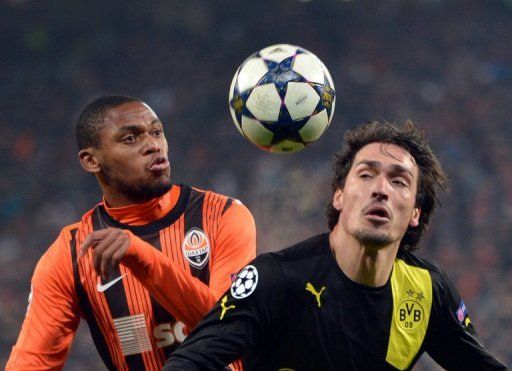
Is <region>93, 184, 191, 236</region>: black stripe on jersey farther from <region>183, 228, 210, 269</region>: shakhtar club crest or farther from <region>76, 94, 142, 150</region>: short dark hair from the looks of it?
<region>76, 94, 142, 150</region>: short dark hair

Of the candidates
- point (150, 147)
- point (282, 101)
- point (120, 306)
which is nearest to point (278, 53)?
point (282, 101)

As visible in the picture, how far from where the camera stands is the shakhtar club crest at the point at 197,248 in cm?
396

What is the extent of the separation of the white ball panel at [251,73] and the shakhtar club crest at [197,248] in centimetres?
80

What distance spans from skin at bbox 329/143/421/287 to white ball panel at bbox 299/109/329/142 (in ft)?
1.76

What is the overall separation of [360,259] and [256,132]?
98 cm

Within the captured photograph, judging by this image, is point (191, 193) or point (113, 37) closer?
point (191, 193)

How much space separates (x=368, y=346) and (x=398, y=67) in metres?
8.65

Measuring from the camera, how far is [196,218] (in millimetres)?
4070

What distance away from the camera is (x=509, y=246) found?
10266 mm

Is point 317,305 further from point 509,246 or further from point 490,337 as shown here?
point 509,246

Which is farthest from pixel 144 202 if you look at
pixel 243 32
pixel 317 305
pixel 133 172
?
pixel 243 32

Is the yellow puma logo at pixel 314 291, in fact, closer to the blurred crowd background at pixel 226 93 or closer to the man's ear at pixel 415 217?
the man's ear at pixel 415 217

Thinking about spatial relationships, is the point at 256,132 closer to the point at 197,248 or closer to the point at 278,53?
the point at 278,53

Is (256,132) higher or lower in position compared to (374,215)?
higher
